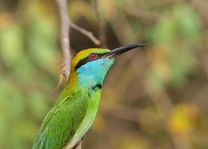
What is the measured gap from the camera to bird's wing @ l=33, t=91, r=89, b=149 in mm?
3580

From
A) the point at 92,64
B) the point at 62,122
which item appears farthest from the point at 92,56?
the point at 62,122

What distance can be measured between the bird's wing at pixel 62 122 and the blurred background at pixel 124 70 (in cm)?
33

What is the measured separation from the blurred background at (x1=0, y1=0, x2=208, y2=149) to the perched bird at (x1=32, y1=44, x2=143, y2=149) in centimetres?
12

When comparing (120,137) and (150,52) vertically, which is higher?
(150,52)

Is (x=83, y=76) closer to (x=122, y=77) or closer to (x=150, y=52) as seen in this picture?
(x=150, y=52)

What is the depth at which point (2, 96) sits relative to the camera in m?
4.63

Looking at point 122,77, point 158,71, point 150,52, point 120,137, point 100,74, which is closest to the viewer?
point 100,74

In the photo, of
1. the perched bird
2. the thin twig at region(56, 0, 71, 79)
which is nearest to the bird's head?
the perched bird

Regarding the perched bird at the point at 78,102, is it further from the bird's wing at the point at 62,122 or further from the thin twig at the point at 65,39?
the thin twig at the point at 65,39

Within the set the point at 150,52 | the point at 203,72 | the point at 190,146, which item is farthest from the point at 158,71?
the point at 203,72

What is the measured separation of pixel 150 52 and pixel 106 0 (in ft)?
2.87

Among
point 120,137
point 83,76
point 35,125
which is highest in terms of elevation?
point 83,76

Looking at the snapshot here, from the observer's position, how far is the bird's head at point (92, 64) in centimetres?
348

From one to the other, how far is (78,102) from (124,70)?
2.70m
